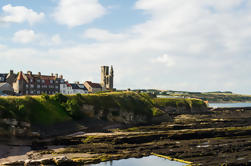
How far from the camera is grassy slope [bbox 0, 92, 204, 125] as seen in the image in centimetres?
5945

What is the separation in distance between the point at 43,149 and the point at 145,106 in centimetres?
5164

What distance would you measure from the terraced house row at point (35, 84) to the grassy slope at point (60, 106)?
24978mm

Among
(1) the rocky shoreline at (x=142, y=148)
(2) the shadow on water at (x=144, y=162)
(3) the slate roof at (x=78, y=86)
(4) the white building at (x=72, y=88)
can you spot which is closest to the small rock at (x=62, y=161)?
(1) the rocky shoreline at (x=142, y=148)

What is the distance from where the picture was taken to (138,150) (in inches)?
1875

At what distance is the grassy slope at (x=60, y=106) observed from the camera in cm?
5945

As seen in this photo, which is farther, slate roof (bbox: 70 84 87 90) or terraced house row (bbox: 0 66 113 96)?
slate roof (bbox: 70 84 87 90)

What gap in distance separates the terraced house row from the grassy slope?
82.0 ft

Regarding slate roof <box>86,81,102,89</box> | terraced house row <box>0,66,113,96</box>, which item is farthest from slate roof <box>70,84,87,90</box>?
slate roof <box>86,81,102,89</box>

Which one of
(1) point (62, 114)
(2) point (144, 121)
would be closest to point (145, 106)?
(2) point (144, 121)

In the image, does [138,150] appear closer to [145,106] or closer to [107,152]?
[107,152]

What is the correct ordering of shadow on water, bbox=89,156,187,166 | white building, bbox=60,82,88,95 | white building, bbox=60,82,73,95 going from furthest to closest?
white building, bbox=60,82,88,95 → white building, bbox=60,82,73,95 → shadow on water, bbox=89,156,187,166

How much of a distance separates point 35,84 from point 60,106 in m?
42.2

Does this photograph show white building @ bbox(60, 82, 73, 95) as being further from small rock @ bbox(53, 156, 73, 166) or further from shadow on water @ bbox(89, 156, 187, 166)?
shadow on water @ bbox(89, 156, 187, 166)

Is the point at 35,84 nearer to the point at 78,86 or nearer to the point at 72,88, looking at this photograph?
the point at 72,88
